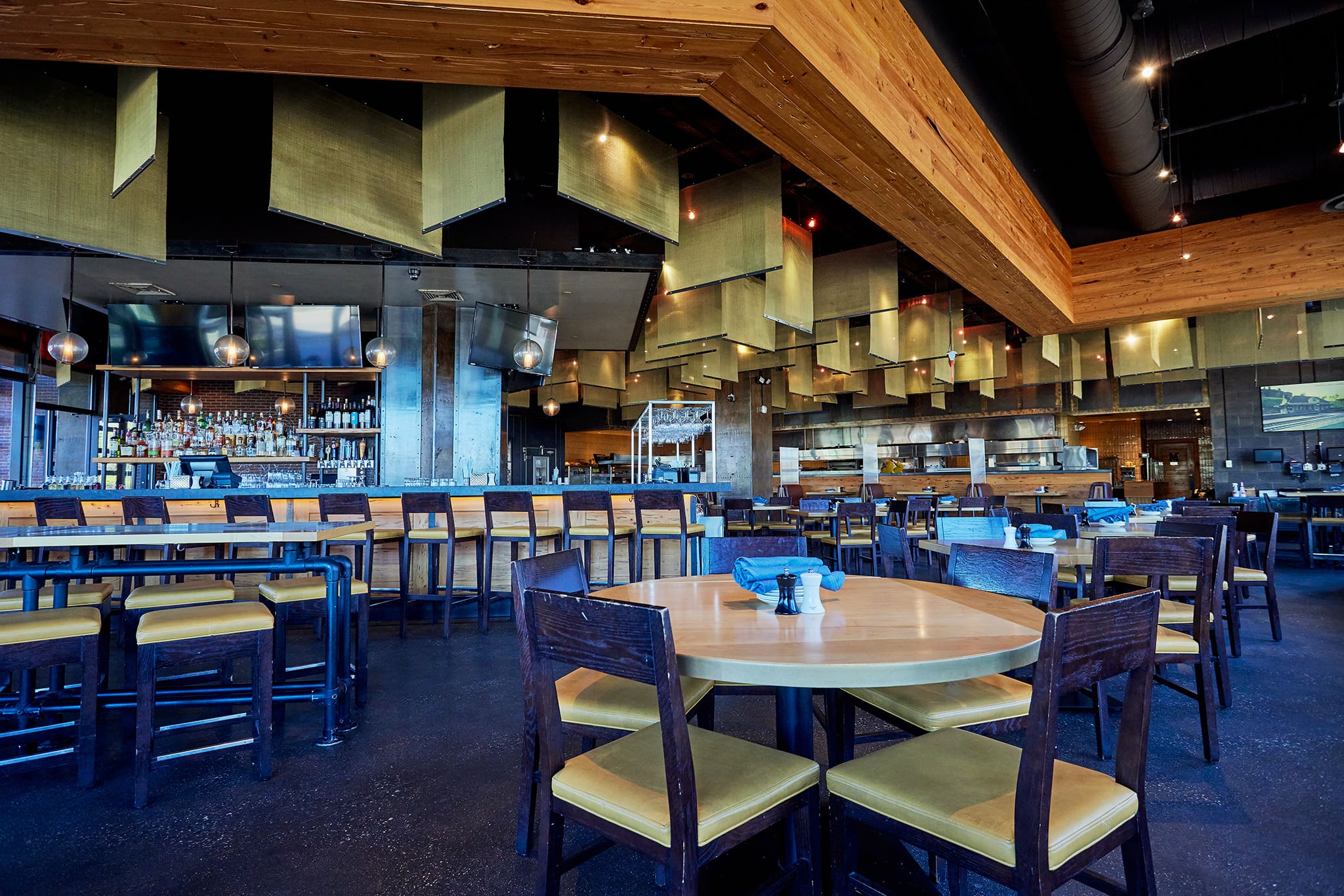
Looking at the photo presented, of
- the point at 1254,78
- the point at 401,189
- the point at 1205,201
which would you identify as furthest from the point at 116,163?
the point at 1205,201

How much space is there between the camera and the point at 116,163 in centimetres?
335

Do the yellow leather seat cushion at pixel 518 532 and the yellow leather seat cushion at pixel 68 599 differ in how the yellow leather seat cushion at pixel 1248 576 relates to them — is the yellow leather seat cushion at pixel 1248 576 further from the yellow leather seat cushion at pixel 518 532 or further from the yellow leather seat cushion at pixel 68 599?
the yellow leather seat cushion at pixel 68 599

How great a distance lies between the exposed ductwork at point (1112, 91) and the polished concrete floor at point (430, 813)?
363 centimetres

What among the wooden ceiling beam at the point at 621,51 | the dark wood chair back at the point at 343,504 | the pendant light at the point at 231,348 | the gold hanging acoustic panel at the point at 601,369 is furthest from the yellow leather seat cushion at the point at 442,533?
the gold hanging acoustic panel at the point at 601,369

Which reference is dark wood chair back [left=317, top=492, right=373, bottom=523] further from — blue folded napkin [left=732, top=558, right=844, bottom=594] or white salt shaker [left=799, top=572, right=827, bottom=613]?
white salt shaker [left=799, top=572, right=827, bottom=613]

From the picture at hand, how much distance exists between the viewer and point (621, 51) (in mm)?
2732

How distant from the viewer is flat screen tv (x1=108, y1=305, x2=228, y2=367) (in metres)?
6.42

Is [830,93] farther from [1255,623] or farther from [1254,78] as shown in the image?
[1255,623]

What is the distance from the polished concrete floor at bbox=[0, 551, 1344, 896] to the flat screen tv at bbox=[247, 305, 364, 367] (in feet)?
14.6

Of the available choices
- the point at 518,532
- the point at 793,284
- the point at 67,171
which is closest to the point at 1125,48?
the point at 793,284

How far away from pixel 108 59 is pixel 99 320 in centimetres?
700

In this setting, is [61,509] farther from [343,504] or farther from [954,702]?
[954,702]

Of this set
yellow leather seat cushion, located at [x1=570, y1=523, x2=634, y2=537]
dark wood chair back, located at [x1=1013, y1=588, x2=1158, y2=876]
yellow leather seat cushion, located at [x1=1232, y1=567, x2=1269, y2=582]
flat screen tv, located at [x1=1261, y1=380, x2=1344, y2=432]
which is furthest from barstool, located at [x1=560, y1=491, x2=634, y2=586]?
flat screen tv, located at [x1=1261, y1=380, x2=1344, y2=432]

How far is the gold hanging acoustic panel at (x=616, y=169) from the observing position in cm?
388
